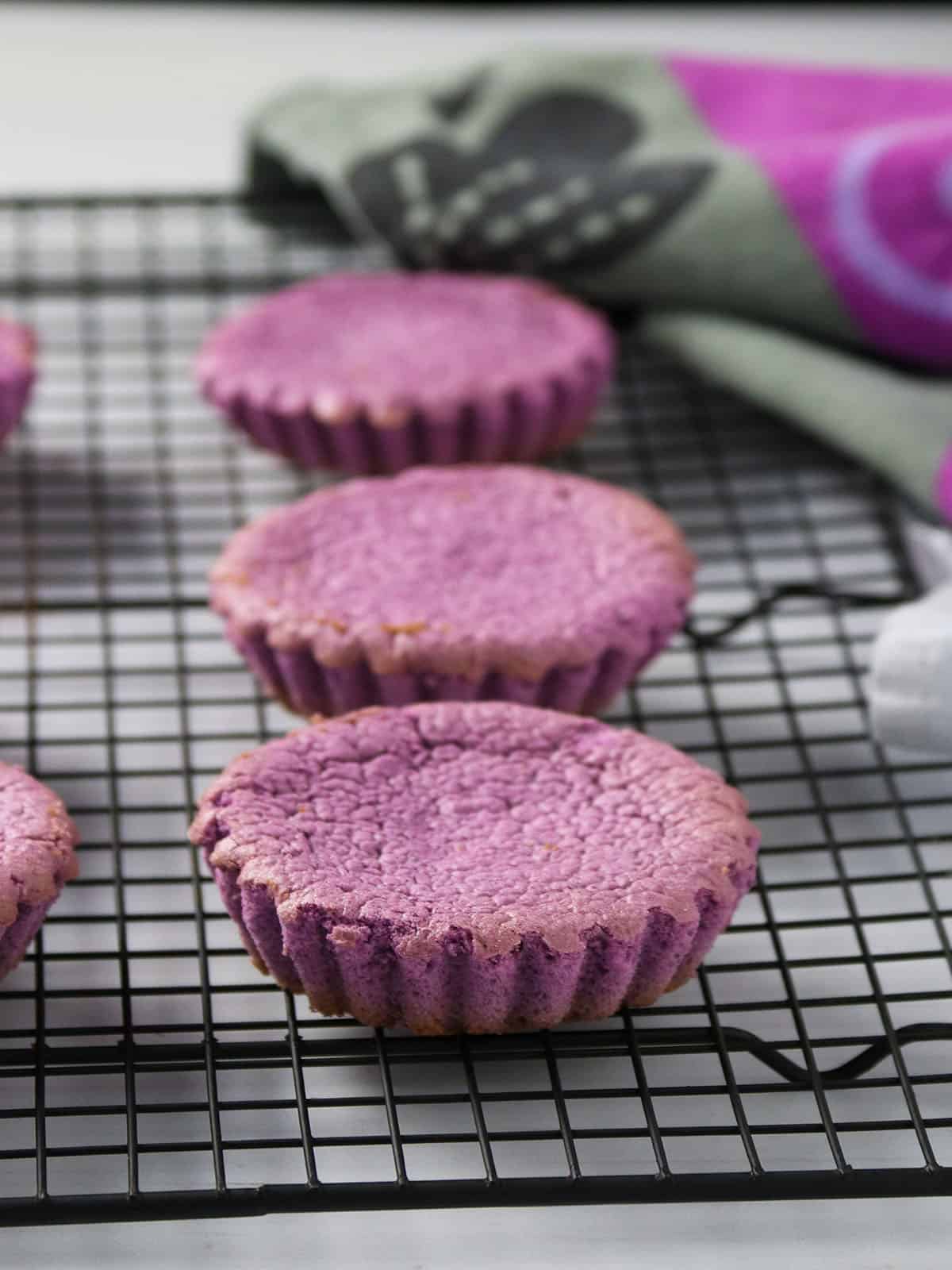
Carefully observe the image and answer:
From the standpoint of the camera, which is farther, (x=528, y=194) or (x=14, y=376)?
(x=528, y=194)

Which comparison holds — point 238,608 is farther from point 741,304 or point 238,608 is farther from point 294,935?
point 741,304

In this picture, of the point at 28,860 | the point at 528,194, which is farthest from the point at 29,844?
the point at 528,194

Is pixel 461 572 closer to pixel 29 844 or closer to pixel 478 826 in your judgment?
pixel 478 826

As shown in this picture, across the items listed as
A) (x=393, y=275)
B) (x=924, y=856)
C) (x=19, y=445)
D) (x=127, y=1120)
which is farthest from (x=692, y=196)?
(x=127, y=1120)

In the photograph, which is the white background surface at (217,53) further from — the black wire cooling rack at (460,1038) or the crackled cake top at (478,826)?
the crackled cake top at (478,826)

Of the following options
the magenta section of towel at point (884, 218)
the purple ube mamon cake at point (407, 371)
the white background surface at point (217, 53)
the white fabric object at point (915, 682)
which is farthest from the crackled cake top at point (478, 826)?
the white background surface at point (217, 53)

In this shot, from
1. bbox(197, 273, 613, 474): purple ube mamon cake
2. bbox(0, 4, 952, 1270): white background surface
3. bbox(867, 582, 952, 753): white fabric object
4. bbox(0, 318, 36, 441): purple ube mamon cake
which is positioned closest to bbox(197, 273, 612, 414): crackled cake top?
bbox(197, 273, 613, 474): purple ube mamon cake

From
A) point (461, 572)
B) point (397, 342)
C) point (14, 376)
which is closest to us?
point (461, 572)
